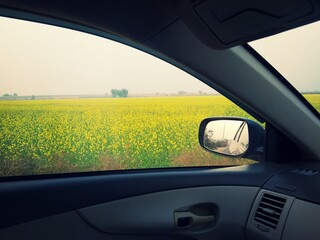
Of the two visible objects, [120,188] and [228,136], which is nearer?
[120,188]

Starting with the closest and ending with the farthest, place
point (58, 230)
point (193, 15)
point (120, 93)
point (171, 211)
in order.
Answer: point (193, 15) → point (58, 230) → point (171, 211) → point (120, 93)

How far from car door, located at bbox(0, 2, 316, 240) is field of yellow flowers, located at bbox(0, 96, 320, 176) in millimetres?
217

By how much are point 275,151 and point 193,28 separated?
1.21 meters

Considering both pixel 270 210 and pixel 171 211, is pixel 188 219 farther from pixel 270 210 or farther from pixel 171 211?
pixel 270 210

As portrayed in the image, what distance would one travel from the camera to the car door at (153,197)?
6.92 ft

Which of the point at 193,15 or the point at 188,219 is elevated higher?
the point at 193,15

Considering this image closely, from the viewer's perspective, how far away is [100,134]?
10.5ft

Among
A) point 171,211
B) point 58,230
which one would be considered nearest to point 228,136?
point 171,211

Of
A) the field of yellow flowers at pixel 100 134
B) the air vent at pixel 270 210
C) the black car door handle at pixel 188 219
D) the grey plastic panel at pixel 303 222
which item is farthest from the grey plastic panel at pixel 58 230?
the grey plastic panel at pixel 303 222

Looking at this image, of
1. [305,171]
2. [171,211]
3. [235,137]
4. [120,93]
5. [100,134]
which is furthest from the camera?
[120,93]

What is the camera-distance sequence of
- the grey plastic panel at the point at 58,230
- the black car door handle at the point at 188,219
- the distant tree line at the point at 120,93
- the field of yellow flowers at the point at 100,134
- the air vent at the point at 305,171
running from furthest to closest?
the distant tree line at the point at 120,93 → the field of yellow flowers at the point at 100,134 → the black car door handle at the point at 188,219 → the air vent at the point at 305,171 → the grey plastic panel at the point at 58,230

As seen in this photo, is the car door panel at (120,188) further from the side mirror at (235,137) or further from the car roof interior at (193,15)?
the car roof interior at (193,15)

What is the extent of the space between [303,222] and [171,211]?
85cm

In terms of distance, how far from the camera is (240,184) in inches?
97.2
